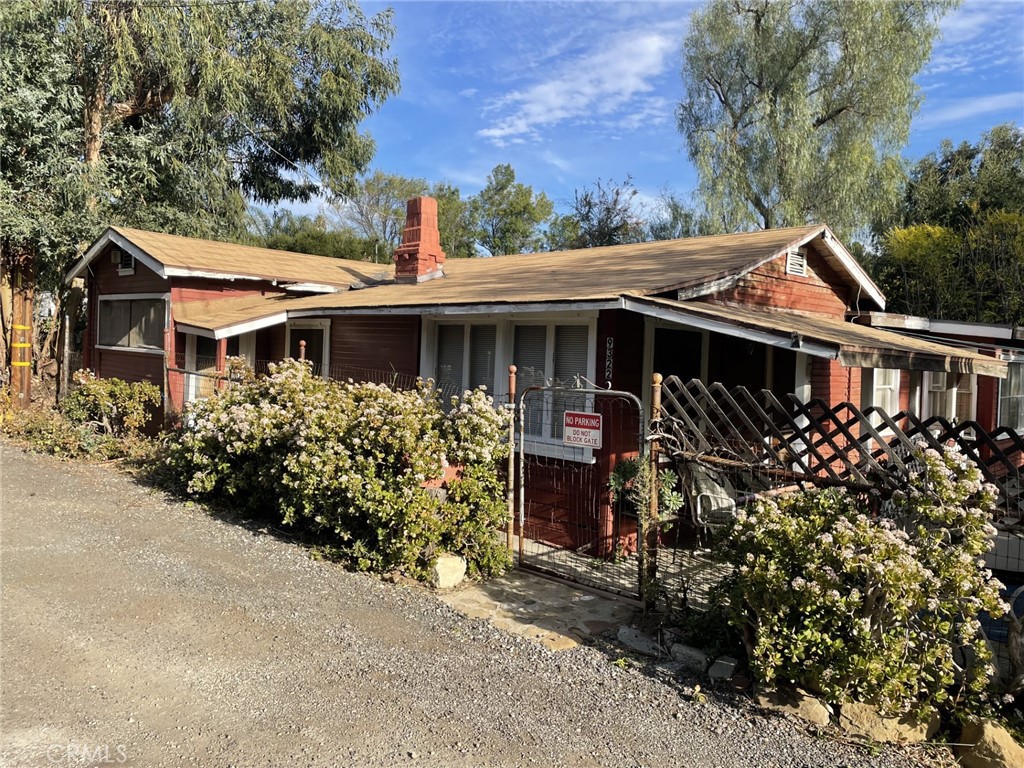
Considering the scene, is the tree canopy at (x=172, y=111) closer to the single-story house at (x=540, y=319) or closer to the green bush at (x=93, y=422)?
the single-story house at (x=540, y=319)

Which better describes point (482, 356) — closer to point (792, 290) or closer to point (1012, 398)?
point (792, 290)

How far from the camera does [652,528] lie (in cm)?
547

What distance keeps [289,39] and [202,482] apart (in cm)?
1703

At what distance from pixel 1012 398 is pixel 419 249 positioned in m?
10.5

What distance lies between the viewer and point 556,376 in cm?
850

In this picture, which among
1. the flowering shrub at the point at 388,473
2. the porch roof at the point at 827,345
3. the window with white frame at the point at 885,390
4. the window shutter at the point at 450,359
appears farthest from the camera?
the window with white frame at the point at 885,390

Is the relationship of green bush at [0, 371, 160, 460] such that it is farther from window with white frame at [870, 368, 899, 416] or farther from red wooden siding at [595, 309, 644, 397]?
window with white frame at [870, 368, 899, 416]

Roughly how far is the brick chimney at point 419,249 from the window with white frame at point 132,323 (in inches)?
187

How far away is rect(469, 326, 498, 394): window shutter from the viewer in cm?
929

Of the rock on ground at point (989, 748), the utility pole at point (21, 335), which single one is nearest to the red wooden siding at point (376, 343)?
the rock on ground at point (989, 748)

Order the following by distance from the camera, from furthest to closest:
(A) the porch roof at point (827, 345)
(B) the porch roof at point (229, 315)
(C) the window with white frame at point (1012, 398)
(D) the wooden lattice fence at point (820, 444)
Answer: (C) the window with white frame at point (1012, 398), (B) the porch roof at point (229, 315), (A) the porch roof at point (827, 345), (D) the wooden lattice fence at point (820, 444)

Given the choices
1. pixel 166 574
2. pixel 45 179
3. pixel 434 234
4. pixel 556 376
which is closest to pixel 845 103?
pixel 434 234

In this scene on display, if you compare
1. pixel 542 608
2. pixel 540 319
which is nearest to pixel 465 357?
pixel 540 319

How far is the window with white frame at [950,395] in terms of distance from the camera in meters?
12.0
